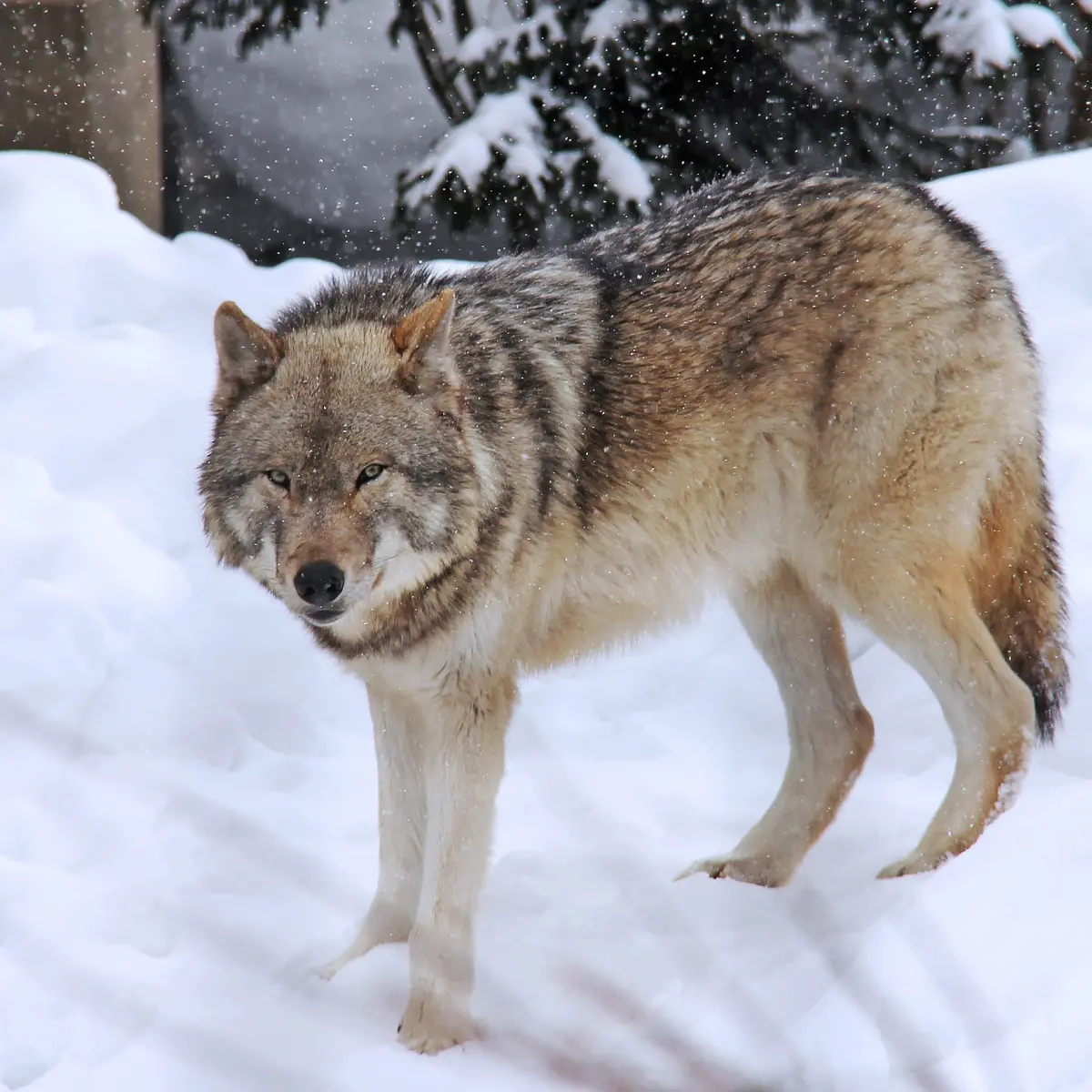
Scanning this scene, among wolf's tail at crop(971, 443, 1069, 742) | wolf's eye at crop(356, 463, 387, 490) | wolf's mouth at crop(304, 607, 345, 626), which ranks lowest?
wolf's tail at crop(971, 443, 1069, 742)

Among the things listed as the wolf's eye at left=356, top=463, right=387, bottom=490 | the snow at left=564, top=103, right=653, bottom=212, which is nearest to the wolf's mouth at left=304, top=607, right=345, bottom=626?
the wolf's eye at left=356, top=463, right=387, bottom=490

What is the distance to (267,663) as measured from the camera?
15.4 ft

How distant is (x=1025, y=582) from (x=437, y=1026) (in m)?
1.91

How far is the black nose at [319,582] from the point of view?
264cm

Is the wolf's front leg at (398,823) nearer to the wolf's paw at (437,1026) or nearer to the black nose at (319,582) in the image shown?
the wolf's paw at (437,1026)

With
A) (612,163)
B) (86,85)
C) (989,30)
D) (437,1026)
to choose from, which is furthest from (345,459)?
(989,30)

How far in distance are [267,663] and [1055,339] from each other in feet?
11.0

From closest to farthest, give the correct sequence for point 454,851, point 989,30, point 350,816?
point 454,851
point 350,816
point 989,30

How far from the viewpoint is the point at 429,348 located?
116 inches

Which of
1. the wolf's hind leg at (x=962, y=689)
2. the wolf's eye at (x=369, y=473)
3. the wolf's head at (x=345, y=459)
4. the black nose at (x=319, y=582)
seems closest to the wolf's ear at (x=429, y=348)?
the wolf's head at (x=345, y=459)

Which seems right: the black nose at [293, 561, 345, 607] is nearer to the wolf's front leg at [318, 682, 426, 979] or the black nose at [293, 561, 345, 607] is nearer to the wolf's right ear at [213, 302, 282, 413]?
the wolf's right ear at [213, 302, 282, 413]

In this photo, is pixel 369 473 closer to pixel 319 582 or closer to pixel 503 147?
pixel 319 582

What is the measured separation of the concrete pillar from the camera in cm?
703

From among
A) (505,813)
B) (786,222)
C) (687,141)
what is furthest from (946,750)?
(687,141)
